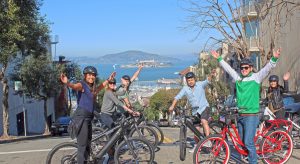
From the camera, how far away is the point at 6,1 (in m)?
19.2

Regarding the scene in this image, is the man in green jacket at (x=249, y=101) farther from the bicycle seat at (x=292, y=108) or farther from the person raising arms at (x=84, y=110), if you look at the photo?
the bicycle seat at (x=292, y=108)

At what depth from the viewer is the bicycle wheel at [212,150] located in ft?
24.5

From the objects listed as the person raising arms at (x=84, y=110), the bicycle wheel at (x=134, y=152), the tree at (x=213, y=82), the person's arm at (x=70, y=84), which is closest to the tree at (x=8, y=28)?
the bicycle wheel at (x=134, y=152)

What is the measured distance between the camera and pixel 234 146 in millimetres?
7746

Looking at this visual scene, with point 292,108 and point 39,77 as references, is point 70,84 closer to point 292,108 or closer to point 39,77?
point 292,108

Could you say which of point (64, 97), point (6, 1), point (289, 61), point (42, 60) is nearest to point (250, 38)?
point (289, 61)

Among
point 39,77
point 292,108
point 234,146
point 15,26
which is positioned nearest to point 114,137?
point 234,146

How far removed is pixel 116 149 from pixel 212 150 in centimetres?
165

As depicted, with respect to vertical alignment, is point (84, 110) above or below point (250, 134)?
above

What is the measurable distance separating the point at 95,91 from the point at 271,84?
4251 millimetres

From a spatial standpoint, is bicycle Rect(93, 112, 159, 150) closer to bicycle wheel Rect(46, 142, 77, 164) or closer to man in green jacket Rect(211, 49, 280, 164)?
bicycle wheel Rect(46, 142, 77, 164)

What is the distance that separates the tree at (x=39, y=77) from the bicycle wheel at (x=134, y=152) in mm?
23707

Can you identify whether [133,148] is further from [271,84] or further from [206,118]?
[271,84]

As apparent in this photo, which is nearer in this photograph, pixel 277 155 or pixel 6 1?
pixel 277 155
